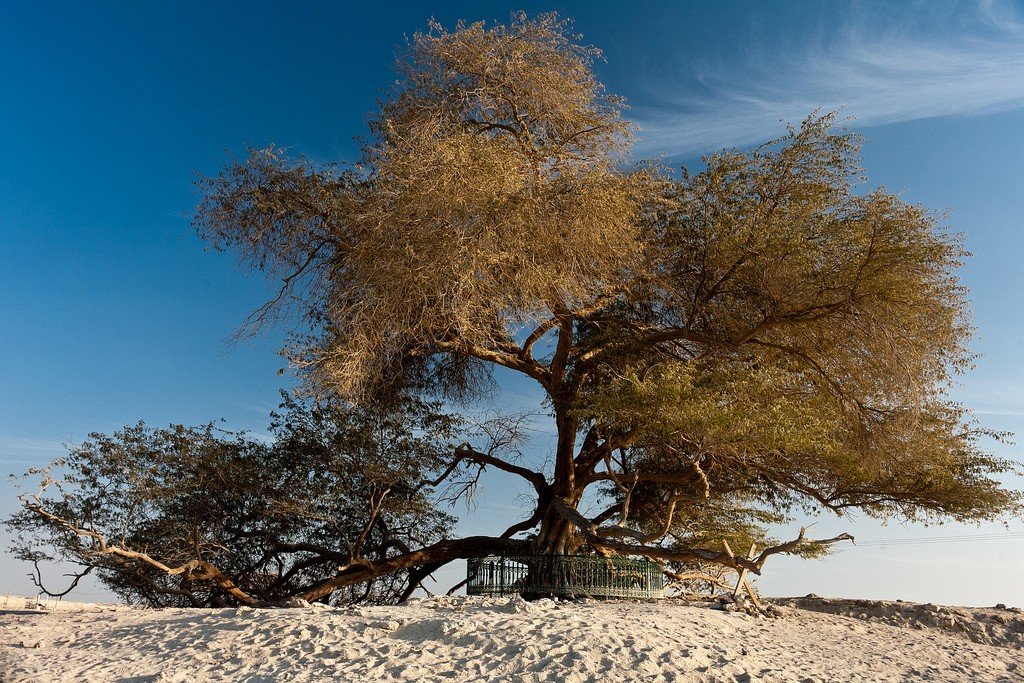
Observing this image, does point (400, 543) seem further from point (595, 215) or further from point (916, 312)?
point (916, 312)

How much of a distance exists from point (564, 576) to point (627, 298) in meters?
5.06

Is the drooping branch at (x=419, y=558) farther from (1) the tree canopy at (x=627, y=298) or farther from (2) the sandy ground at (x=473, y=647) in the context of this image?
(2) the sandy ground at (x=473, y=647)

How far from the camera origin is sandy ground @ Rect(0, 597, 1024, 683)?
7703 mm

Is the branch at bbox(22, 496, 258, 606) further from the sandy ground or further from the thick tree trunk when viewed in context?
the thick tree trunk

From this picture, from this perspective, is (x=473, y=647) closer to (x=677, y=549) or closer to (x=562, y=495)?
(x=677, y=549)

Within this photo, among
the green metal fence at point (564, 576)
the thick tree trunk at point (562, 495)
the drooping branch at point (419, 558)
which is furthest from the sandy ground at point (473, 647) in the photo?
the drooping branch at point (419, 558)

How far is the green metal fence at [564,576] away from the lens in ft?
45.6

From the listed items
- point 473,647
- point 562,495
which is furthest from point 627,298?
point 473,647

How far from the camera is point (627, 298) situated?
51.0ft

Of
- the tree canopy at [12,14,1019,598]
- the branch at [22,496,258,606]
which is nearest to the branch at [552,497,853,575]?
the tree canopy at [12,14,1019,598]

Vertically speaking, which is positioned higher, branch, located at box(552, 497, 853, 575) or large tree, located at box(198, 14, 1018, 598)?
large tree, located at box(198, 14, 1018, 598)

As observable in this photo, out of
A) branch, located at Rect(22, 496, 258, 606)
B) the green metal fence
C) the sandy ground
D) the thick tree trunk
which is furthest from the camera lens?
the thick tree trunk

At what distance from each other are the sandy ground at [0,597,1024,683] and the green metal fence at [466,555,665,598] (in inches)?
87.9

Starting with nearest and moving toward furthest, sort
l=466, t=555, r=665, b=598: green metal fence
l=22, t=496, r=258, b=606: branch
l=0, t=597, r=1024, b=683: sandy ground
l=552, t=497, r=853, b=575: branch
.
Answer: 1. l=0, t=597, r=1024, b=683: sandy ground
2. l=22, t=496, r=258, b=606: branch
3. l=552, t=497, r=853, b=575: branch
4. l=466, t=555, r=665, b=598: green metal fence
